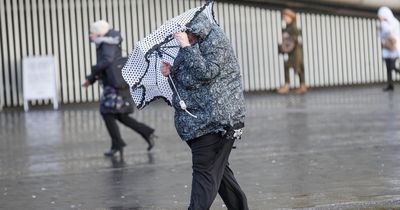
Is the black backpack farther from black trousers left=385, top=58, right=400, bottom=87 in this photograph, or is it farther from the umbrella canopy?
black trousers left=385, top=58, right=400, bottom=87

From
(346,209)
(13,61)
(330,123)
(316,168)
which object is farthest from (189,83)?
(13,61)

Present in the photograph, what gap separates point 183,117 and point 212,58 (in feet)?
1.54

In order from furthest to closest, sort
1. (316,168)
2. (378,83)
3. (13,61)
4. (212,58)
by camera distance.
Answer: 1. (378,83)
2. (13,61)
3. (316,168)
4. (212,58)

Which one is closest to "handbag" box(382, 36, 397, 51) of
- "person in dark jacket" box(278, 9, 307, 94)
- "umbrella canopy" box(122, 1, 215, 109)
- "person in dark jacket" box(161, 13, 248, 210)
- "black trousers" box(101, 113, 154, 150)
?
"person in dark jacket" box(278, 9, 307, 94)

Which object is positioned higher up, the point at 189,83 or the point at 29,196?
the point at 189,83

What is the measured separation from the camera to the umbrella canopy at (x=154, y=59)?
765 centimetres

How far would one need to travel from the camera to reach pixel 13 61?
67.9 ft

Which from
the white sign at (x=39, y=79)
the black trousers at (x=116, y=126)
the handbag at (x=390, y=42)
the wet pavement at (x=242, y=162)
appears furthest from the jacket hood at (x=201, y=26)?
the handbag at (x=390, y=42)

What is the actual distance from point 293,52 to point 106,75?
9.71m

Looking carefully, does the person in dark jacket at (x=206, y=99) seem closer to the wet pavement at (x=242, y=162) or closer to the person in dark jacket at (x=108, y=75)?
the wet pavement at (x=242, y=162)

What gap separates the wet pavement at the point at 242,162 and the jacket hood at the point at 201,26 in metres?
2.03

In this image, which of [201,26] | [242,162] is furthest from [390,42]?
[201,26]

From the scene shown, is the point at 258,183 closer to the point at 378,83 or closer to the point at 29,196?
the point at 29,196

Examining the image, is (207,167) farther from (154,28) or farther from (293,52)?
(293,52)
